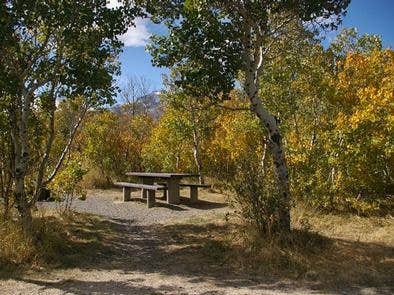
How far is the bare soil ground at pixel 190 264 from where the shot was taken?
6.34 metres

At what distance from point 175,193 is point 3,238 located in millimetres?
7374

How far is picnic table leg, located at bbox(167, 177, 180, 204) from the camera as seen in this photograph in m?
14.3

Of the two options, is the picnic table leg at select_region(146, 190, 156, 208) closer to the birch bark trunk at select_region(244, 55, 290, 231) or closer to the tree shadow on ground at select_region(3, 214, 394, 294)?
the tree shadow on ground at select_region(3, 214, 394, 294)

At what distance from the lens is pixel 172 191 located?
47.4 ft

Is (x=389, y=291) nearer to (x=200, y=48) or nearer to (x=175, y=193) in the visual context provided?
(x=200, y=48)

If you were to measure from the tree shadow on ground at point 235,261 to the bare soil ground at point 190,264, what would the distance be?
0.01 m

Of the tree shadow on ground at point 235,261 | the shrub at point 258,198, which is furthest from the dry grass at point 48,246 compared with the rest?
the shrub at point 258,198

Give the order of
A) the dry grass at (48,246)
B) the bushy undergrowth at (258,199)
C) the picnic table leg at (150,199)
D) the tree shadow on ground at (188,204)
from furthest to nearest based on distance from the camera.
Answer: the picnic table leg at (150,199)
the tree shadow on ground at (188,204)
the bushy undergrowth at (258,199)
the dry grass at (48,246)

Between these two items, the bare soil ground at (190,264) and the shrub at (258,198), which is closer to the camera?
the bare soil ground at (190,264)

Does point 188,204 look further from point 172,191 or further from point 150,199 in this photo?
point 150,199

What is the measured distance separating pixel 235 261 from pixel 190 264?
0.76 meters

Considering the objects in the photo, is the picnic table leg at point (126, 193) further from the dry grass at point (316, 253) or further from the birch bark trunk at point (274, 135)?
the birch bark trunk at point (274, 135)

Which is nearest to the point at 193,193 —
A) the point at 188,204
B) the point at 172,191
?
the point at 188,204

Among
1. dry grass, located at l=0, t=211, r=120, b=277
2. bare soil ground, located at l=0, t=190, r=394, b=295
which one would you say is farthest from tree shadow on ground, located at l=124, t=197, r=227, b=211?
dry grass, located at l=0, t=211, r=120, b=277
